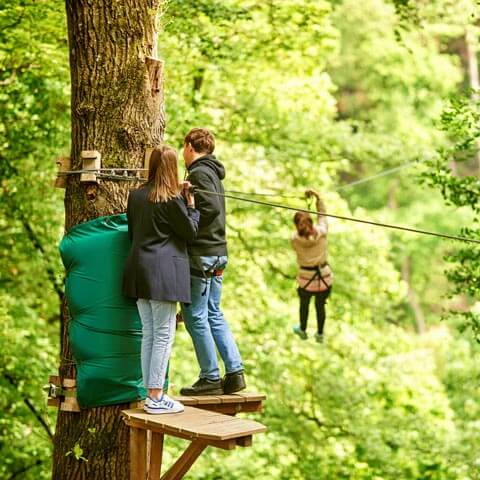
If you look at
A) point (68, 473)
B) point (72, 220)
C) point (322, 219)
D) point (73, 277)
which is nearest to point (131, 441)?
point (68, 473)

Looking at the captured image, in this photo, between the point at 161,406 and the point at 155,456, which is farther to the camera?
the point at 155,456

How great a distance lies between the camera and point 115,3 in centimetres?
508

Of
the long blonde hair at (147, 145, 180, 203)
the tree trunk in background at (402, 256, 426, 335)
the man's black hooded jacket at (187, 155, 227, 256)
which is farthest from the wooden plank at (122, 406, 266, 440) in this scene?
the tree trunk in background at (402, 256, 426, 335)

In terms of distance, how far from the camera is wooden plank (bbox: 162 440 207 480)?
4.62m

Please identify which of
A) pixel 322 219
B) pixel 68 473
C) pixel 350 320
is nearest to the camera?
pixel 68 473

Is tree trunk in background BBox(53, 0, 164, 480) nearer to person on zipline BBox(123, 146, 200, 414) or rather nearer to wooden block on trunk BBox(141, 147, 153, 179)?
wooden block on trunk BBox(141, 147, 153, 179)

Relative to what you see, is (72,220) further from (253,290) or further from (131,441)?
(253,290)

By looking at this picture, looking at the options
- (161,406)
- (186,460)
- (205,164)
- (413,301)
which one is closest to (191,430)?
(161,406)

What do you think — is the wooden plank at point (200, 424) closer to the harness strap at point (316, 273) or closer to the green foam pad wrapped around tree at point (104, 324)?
the green foam pad wrapped around tree at point (104, 324)

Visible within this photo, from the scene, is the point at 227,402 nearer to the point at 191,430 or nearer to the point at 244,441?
the point at 244,441

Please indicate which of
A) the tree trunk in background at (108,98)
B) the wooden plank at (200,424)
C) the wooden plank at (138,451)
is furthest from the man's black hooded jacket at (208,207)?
the wooden plank at (138,451)

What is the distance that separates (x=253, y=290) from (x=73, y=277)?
7.18 metres

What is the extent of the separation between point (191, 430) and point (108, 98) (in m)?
1.89

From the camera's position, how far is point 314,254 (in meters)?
8.11
